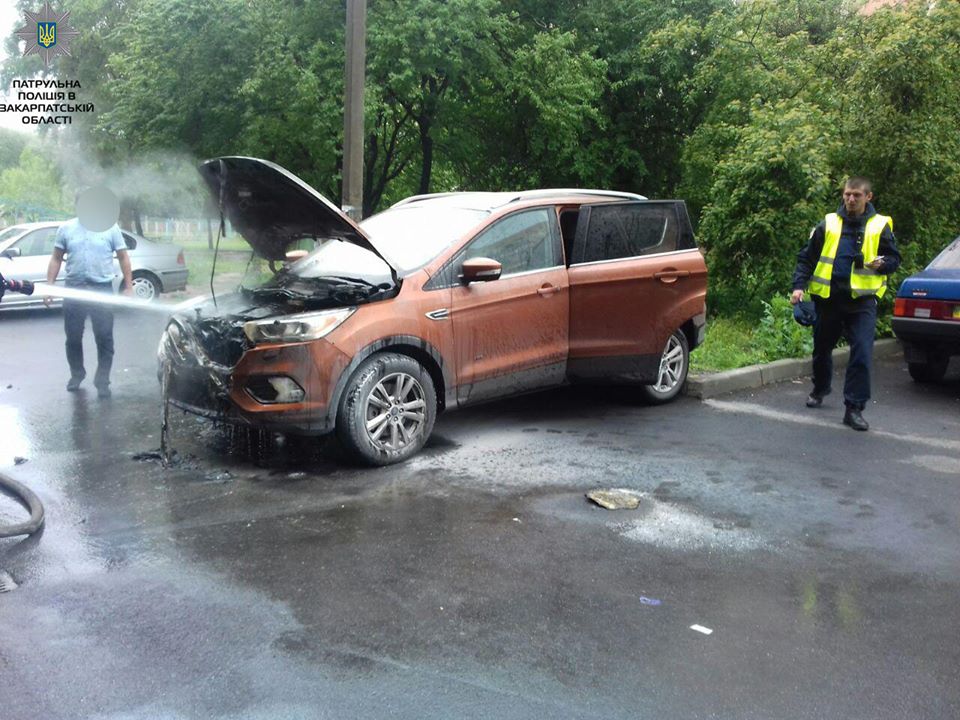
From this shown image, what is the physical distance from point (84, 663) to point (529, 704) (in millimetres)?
1655

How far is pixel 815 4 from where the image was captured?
58.9 feet

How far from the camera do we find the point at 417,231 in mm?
7160

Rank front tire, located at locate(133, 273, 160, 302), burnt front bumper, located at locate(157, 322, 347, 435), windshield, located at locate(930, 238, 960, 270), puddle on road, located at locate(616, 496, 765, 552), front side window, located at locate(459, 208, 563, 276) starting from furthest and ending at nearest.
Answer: front tire, located at locate(133, 273, 160, 302), windshield, located at locate(930, 238, 960, 270), front side window, located at locate(459, 208, 563, 276), burnt front bumper, located at locate(157, 322, 347, 435), puddle on road, located at locate(616, 496, 765, 552)

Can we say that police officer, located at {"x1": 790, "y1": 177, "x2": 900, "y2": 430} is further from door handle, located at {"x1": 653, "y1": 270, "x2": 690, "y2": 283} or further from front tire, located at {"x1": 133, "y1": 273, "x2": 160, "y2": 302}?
front tire, located at {"x1": 133, "y1": 273, "x2": 160, "y2": 302}

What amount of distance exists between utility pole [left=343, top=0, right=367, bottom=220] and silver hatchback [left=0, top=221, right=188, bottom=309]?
17.3ft

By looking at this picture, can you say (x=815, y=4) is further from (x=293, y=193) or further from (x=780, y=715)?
(x=780, y=715)

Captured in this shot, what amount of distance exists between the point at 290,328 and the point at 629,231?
3186 mm

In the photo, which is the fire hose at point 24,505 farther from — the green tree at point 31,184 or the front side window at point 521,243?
the green tree at point 31,184

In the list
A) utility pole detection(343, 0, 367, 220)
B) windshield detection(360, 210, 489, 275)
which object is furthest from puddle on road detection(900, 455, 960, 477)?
utility pole detection(343, 0, 367, 220)

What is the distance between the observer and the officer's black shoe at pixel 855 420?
24.7 feet

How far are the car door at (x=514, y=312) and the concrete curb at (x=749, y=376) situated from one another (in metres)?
1.68

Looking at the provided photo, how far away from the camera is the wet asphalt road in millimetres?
3439

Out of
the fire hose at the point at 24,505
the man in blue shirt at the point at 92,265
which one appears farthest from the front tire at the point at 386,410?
the man in blue shirt at the point at 92,265

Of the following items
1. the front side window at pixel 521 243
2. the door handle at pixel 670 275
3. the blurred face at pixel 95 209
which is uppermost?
the blurred face at pixel 95 209
